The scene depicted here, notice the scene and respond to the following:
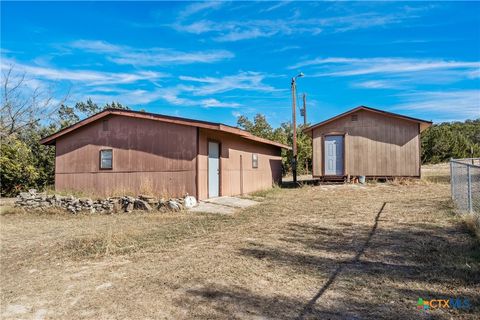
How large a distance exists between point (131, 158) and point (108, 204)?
2115 millimetres

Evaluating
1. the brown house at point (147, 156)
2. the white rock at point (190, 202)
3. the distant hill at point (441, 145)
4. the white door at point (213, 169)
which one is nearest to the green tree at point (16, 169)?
the brown house at point (147, 156)

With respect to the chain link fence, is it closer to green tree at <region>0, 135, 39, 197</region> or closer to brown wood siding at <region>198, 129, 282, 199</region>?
brown wood siding at <region>198, 129, 282, 199</region>

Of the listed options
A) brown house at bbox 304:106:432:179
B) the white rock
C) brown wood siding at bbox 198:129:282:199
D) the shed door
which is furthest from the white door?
the shed door

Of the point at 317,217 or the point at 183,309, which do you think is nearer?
the point at 183,309

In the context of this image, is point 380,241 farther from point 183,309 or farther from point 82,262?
point 82,262

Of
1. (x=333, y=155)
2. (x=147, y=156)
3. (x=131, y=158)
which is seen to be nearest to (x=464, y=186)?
(x=333, y=155)

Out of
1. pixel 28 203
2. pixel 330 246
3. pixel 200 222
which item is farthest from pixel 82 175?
pixel 330 246

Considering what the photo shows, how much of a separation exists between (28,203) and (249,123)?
93.9 feet

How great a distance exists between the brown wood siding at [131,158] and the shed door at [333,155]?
8.59 meters

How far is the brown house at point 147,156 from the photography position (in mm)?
10742

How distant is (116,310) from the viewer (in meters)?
3.36

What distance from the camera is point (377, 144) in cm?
Answer: 1659

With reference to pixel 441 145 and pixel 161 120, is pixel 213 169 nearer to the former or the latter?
pixel 161 120

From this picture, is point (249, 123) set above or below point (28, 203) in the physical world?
above
